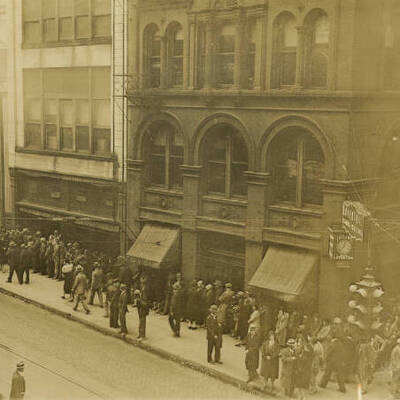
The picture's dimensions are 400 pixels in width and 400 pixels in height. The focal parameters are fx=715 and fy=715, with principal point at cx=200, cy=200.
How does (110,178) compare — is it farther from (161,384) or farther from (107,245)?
(161,384)

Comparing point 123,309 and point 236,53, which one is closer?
point 123,309

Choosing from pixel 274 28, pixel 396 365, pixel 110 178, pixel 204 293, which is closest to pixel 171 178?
pixel 110 178

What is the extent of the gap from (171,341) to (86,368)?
334cm

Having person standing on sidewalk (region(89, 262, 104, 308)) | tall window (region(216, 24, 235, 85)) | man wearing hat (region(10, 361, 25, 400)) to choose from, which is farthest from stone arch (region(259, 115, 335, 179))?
man wearing hat (region(10, 361, 25, 400))

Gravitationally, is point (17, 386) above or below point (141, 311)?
above

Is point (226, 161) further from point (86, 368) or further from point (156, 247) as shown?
point (86, 368)

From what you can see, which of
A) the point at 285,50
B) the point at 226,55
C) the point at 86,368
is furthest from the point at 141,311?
the point at 285,50

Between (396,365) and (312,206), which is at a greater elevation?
(312,206)

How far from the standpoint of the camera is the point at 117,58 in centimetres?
2980

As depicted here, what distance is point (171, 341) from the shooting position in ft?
75.7

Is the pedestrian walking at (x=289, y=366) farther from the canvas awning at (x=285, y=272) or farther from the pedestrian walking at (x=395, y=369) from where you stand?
the canvas awning at (x=285, y=272)

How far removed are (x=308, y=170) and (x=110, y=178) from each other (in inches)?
405

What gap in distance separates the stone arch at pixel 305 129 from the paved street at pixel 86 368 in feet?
24.8

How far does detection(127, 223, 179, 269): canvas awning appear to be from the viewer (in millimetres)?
27281
